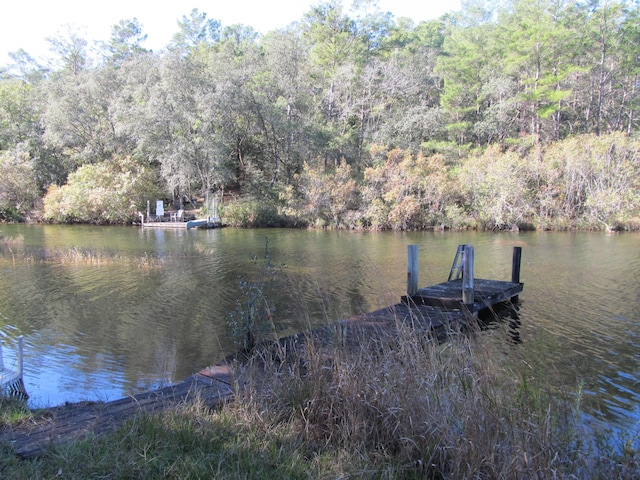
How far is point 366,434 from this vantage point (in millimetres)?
3283

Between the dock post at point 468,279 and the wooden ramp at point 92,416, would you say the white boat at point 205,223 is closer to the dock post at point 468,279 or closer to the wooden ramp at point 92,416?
the dock post at point 468,279

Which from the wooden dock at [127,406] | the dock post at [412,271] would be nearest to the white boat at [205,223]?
the dock post at [412,271]

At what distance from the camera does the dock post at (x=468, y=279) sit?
355 inches

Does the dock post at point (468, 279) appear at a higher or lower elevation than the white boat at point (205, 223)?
lower

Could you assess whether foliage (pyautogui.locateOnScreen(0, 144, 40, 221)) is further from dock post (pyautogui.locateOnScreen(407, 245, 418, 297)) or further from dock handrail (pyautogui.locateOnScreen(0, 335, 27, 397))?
dock post (pyautogui.locateOnScreen(407, 245, 418, 297))

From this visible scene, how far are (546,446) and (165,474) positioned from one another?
8.04ft

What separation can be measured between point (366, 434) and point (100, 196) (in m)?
36.5

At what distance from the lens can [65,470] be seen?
2.81m

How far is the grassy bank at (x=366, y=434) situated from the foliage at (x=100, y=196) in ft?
113

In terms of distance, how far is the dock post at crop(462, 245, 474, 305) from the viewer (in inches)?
355

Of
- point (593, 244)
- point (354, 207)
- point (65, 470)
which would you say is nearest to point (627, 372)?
point (65, 470)

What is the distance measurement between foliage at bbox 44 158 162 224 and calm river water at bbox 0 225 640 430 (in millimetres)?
13169

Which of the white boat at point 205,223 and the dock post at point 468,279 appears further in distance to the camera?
the white boat at point 205,223

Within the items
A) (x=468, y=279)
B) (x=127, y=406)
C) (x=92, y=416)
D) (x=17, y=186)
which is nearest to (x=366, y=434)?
(x=127, y=406)
